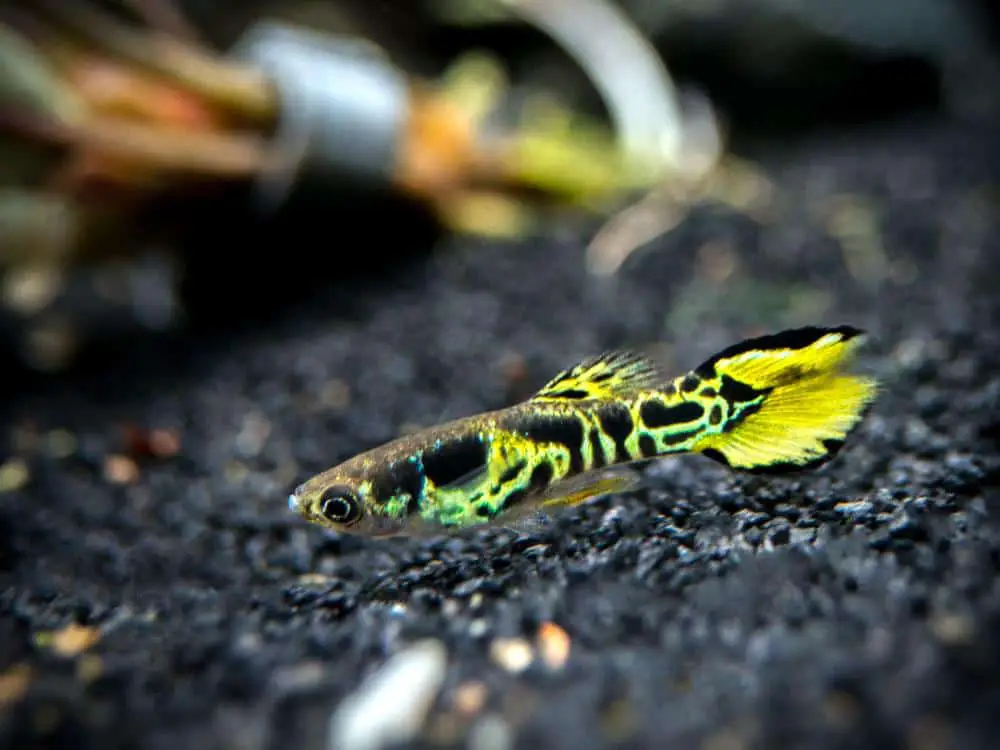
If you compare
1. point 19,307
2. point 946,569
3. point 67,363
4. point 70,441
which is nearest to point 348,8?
point 19,307

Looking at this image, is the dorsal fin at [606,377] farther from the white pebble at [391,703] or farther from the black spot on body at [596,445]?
the white pebble at [391,703]

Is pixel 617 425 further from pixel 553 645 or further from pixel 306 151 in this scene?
pixel 306 151

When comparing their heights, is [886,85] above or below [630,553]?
above

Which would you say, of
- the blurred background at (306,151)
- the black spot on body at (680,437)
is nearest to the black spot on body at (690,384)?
the black spot on body at (680,437)

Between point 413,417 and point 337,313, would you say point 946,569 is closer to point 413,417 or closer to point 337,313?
point 413,417

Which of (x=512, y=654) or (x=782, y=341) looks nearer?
(x=512, y=654)

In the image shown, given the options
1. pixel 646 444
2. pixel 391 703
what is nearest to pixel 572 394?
pixel 646 444
